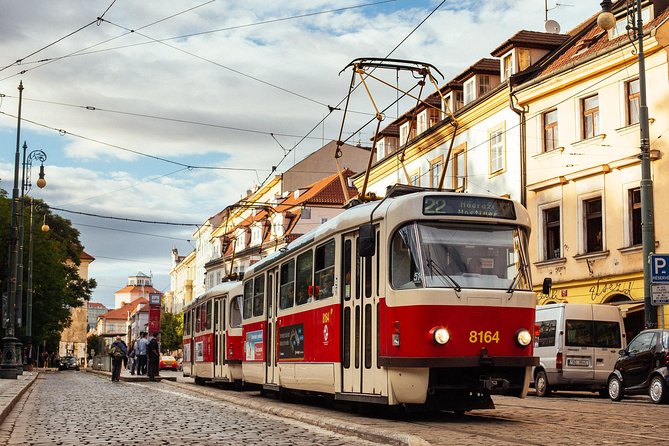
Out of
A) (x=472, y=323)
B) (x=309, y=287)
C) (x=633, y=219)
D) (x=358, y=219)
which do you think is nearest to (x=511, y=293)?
(x=472, y=323)

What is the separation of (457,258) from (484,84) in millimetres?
27755

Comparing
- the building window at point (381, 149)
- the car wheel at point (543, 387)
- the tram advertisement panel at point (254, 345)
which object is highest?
the building window at point (381, 149)

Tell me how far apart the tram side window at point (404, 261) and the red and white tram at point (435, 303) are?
15 millimetres

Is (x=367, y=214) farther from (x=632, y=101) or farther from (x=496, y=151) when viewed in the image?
(x=496, y=151)

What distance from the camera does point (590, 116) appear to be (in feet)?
107

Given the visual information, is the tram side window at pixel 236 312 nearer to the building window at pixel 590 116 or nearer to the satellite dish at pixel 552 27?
the building window at pixel 590 116

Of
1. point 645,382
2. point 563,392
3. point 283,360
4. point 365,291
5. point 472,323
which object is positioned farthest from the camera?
point 563,392

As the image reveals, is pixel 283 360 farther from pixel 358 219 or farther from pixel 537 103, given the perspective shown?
pixel 537 103

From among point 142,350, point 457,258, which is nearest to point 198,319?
point 142,350

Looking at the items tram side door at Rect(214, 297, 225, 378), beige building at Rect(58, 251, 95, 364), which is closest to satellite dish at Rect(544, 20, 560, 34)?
tram side door at Rect(214, 297, 225, 378)

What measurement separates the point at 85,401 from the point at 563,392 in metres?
14.7

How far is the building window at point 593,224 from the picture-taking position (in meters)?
32.0

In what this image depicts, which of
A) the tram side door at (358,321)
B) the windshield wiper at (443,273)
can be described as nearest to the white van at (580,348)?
the tram side door at (358,321)

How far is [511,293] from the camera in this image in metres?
13.1
